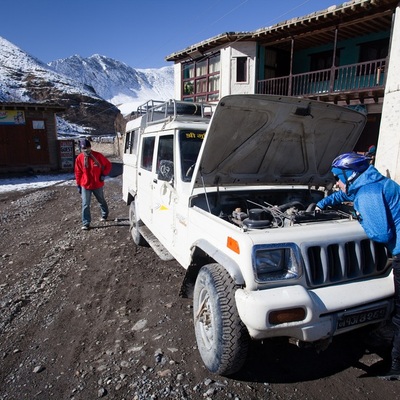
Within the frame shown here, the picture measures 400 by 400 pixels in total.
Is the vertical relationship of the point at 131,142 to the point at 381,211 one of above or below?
above

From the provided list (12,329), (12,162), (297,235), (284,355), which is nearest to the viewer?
(297,235)

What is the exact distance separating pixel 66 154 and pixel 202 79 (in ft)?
27.0

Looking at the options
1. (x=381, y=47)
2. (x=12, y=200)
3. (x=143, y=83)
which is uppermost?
(x=143, y=83)

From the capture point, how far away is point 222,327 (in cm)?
222

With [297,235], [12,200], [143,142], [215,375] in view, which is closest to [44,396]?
[215,375]

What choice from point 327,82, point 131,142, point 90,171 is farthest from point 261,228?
point 327,82

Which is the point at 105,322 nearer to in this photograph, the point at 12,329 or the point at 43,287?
the point at 12,329

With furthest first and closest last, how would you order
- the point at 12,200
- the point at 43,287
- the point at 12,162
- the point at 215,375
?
the point at 12,162
the point at 12,200
the point at 43,287
the point at 215,375

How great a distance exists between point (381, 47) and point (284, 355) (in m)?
13.2

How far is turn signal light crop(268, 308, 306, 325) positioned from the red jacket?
17.1 feet

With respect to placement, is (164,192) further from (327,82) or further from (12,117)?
(12,117)

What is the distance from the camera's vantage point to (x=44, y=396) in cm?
226

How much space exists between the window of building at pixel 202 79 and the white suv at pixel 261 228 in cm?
1184

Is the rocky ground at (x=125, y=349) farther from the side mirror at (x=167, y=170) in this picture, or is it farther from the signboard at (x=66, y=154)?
the signboard at (x=66, y=154)
